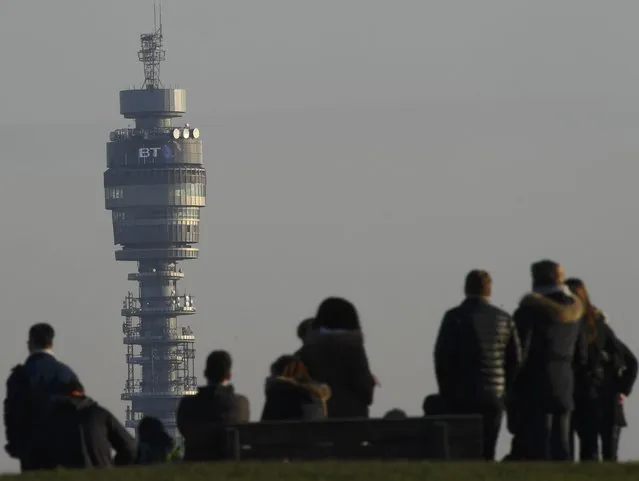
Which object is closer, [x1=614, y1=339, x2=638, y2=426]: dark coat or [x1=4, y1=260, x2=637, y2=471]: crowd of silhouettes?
[x1=4, y1=260, x2=637, y2=471]: crowd of silhouettes

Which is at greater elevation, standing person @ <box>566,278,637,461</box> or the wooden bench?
standing person @ <box>566,278,637,461</box>

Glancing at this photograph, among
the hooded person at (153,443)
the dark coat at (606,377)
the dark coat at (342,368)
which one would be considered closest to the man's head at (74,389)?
the hooded person at (153,443)

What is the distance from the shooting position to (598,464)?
61.3ft

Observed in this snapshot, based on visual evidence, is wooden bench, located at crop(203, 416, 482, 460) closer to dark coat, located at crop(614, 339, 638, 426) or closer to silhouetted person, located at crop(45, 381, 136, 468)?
silhouetted person, located at crop(45, 381, 136, 468)

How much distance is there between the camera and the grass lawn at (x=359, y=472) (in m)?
17.5

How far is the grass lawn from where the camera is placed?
57.5 feet

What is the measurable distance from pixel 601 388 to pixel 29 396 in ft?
15.6

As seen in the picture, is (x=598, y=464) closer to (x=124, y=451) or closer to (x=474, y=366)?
(x=474, y=366)

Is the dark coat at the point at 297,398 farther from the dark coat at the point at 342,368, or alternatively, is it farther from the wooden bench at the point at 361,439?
the wooden bench at the point at 361,439

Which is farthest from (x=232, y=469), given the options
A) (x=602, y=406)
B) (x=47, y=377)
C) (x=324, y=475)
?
(x=602, y=406)

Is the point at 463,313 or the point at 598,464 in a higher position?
the point at 463,313

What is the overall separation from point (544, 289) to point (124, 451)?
3.40 meters

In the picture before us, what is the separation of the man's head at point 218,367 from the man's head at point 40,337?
1.17 m

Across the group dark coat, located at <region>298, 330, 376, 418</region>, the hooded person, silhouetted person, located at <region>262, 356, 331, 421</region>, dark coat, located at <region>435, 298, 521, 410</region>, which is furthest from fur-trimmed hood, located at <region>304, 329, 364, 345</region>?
the hooded person
